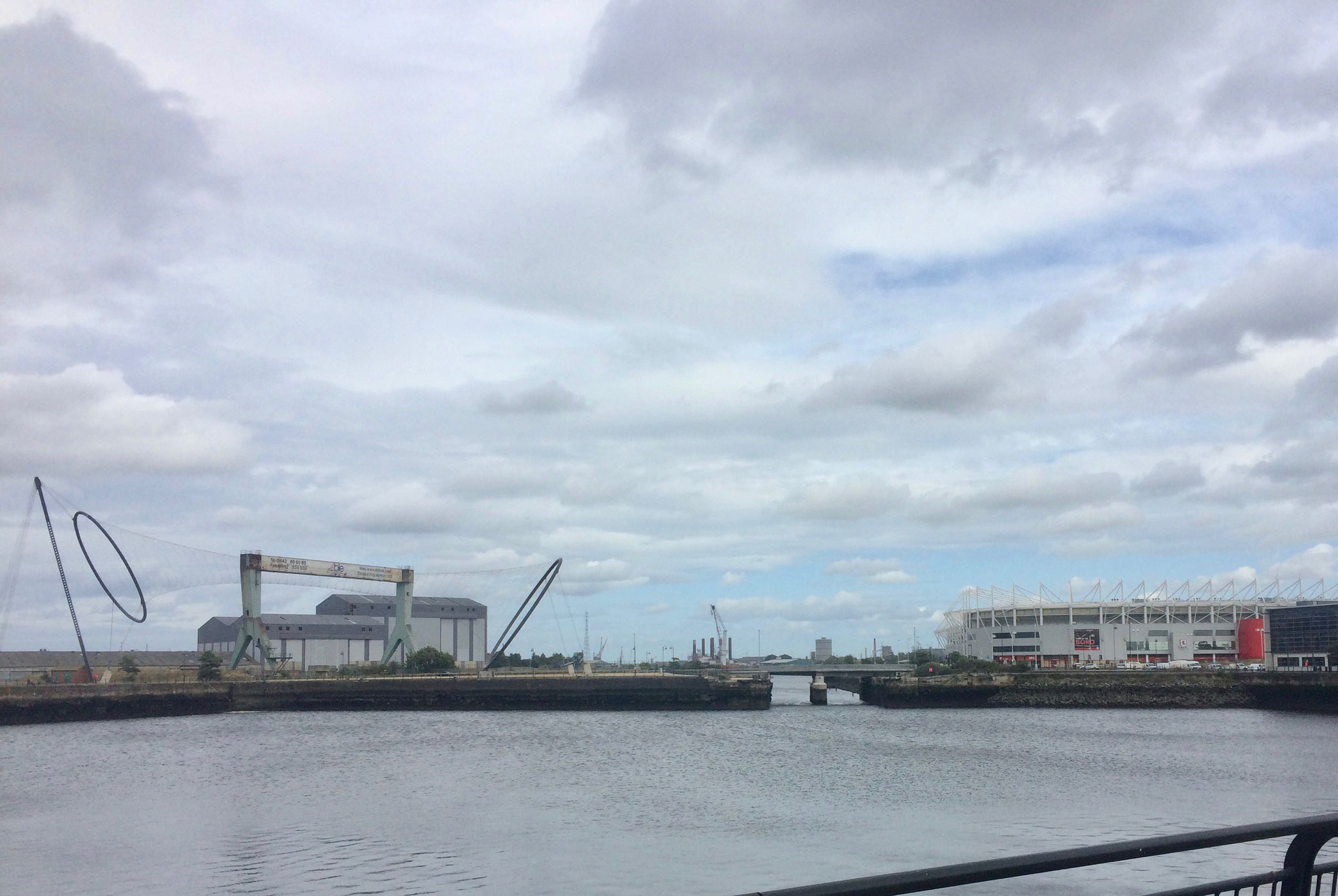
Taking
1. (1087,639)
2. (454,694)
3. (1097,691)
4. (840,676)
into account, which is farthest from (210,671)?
(1087,639)

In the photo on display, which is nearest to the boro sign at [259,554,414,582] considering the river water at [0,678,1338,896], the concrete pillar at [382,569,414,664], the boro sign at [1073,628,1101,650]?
the concrete pillar at [382,569,414,664]

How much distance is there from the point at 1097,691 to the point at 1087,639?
51197 mm

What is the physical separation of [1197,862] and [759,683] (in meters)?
77.9

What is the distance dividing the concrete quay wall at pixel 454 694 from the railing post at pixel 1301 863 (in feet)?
314

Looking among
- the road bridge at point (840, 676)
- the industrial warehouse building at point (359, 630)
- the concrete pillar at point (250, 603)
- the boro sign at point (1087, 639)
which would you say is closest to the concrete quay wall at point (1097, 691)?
the road bridge at point (840, 676)

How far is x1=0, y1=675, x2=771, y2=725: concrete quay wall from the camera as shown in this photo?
98.4 metres

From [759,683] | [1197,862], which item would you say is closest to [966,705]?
[759,683]

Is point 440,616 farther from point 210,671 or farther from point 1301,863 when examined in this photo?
point 1301,863

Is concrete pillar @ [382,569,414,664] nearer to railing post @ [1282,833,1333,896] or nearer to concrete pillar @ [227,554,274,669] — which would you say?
concrete pillar @ [227,554,274,669]

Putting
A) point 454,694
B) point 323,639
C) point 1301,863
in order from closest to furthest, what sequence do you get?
point 1301,863, point 454,694, point 323,639

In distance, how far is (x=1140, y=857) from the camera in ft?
15.1

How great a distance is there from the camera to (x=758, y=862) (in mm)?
25047

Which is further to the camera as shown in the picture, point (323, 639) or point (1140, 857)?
point (323, 639)

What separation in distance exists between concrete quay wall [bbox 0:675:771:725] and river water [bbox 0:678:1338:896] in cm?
3036
